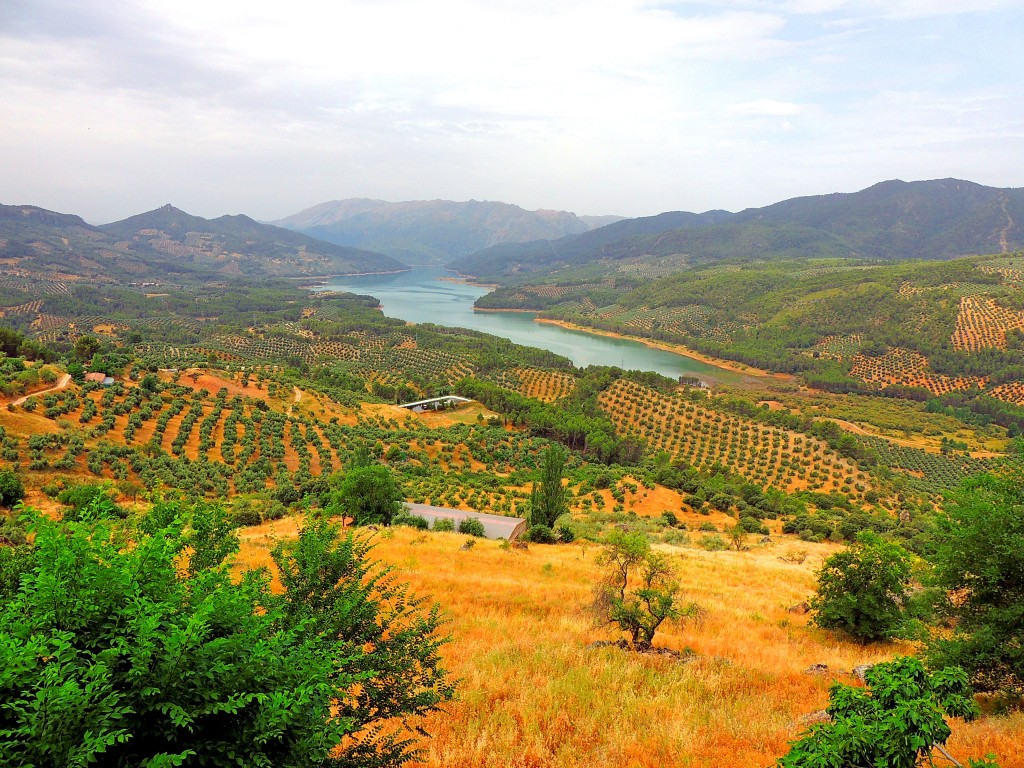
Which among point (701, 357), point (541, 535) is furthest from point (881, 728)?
point (701, 357)

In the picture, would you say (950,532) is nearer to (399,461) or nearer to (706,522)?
(706,522)

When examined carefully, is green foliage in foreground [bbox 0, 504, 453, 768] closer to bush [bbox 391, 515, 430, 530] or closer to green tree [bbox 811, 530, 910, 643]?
green tree [bbox 811, 530, 910, 643]

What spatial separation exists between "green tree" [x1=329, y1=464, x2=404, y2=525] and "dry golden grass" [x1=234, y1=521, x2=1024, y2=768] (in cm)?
826

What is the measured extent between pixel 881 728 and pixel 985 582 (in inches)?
298

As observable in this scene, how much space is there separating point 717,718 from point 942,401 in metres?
128

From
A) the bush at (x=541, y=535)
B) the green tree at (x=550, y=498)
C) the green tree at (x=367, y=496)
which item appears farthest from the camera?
the green tree at (x=550, y=498)

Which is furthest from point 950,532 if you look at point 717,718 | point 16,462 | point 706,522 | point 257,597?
point 16,462

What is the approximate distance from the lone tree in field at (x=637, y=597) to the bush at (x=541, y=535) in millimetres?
6898

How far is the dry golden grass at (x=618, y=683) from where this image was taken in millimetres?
7781

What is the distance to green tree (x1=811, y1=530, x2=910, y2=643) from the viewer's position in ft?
46.0

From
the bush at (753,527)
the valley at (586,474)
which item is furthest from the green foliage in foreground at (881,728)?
the bush at (753,527)

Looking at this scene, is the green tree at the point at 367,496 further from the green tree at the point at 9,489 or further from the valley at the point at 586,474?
the green tree at the point at 9,489

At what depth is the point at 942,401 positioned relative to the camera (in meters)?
106

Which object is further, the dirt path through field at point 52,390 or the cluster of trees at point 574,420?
the cluster of trees at point 574,420
